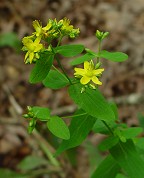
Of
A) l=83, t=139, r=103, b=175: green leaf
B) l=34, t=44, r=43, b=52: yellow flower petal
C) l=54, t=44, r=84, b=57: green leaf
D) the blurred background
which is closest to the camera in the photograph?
l=34, t=44, r=43, b=52: yellow flower petal

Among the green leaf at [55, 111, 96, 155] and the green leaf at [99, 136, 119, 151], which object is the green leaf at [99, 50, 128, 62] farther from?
the green leaf at [99, 136, 119, 151]

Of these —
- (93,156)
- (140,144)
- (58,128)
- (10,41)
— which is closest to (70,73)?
(10,41)

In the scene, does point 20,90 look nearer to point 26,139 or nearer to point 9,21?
point 26,139

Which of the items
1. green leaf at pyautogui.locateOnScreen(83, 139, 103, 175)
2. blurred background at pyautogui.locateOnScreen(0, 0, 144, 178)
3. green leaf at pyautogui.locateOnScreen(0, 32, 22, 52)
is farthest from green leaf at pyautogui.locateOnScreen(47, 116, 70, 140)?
green leaf at pyautogui.locateOnScreen(0, 32, 22, 52)

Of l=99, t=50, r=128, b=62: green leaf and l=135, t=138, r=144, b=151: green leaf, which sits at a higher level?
l=99, t=50, r=128, b=62: green leaf

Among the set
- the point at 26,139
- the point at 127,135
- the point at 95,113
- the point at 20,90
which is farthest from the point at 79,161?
the point at 95,113

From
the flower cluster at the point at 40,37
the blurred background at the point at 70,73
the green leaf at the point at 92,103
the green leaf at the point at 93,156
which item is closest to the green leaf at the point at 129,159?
the green leaf at the point at 92,103

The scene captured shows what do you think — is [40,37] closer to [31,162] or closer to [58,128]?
→ [58,128]
